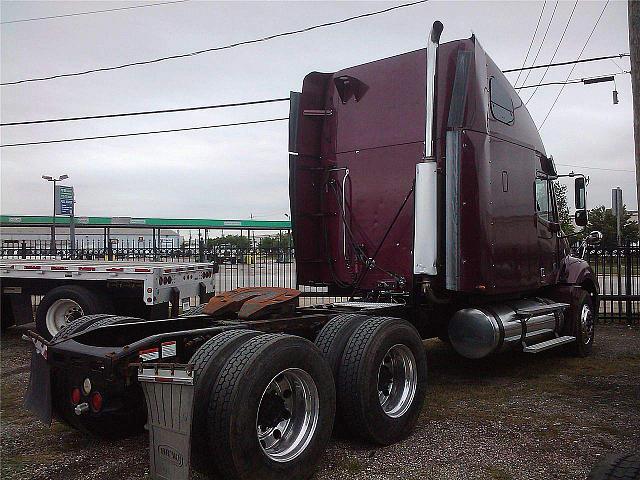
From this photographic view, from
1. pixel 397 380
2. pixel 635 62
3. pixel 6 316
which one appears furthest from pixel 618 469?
pixel 6 316

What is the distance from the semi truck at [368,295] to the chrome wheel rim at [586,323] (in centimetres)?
3

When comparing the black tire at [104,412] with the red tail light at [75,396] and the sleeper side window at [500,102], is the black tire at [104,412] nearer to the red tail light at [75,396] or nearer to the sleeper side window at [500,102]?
the red tail light at [75,396]

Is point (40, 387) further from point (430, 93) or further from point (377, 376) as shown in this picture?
point (430, 93)

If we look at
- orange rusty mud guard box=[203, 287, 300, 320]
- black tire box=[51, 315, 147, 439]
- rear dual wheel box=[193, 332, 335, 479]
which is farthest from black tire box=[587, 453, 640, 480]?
black tire box=[51, 315, 147, 439]

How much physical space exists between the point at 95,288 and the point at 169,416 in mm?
6458

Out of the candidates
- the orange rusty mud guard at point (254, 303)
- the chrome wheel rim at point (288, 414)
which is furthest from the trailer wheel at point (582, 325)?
the chrome wheel rim at point (288, 414)

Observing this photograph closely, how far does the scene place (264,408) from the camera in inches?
145

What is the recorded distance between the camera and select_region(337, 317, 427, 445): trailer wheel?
13.9 ft

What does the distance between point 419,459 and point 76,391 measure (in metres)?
2.42

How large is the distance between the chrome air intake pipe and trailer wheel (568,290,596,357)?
4.34 ft

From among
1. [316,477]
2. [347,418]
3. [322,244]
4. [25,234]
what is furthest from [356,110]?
[25,234]

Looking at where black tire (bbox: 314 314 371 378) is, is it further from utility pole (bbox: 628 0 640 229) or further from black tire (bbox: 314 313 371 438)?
utility pole (bbox: 628 0 640 229)

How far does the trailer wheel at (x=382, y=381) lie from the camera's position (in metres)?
4.24

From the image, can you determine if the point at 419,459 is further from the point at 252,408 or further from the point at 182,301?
the point at 182,301
